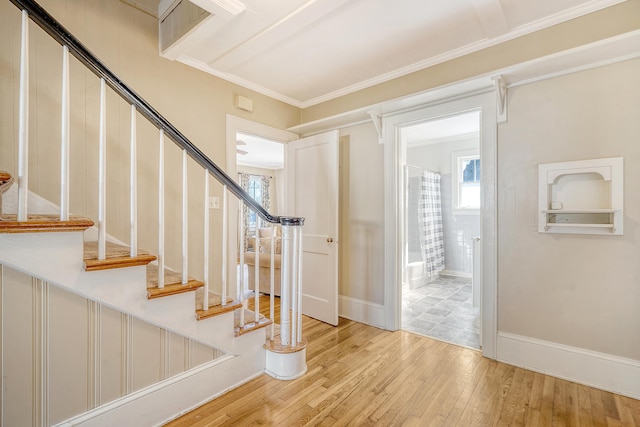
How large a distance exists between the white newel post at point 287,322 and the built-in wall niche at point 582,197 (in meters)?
1.83

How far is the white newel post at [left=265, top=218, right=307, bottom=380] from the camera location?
2.08 m

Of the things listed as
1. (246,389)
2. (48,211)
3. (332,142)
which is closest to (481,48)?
(332,142)

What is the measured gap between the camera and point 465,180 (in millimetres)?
5141

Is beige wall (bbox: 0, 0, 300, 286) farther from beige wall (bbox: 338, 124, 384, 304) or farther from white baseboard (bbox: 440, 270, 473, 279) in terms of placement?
white baseboard (bbox: 440, 270, 473, 279)

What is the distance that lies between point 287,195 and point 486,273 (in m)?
2.26

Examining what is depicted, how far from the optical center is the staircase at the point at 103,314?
1271 mm

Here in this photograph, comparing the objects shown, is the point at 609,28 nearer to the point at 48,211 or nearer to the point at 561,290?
the point at 561,290

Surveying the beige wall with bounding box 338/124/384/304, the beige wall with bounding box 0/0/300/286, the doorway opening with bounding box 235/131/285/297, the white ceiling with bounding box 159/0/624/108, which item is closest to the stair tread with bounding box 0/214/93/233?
the beige wall with bounding box 0/0/300/286

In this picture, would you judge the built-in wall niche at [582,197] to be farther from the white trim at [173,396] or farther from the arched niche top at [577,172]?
the white trim at [173,396]

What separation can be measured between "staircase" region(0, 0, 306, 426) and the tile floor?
152 cm

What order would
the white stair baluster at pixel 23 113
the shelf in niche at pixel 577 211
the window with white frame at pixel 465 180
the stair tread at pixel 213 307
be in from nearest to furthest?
the white stair baluster at pixel 23 113
the stair tread at pixel 213 307
the shelf in niche at pixel 577 211
the window with white frame at pixel 465 180

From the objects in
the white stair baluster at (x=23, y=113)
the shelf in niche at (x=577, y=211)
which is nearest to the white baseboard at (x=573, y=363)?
the shelf in niche at (x=577, y=211)

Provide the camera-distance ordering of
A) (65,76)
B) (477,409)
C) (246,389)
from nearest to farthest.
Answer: (65,76), (477,409), (246,389)

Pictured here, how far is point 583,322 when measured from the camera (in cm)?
201
